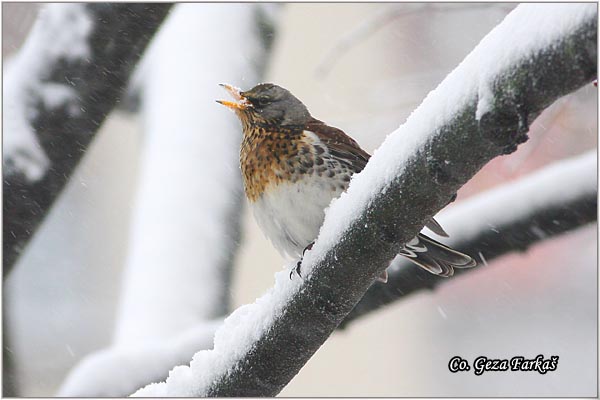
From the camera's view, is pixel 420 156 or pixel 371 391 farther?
pixel 371 391

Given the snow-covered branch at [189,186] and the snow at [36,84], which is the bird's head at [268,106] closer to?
the snow at [36,84]

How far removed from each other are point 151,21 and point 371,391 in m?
1.92

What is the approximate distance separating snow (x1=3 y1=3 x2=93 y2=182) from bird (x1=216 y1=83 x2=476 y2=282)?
568mm

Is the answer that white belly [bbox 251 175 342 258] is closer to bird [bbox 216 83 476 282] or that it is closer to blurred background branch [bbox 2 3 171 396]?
bird [bbox 216 83 476 282]

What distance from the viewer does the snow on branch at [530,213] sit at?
264 centimetres

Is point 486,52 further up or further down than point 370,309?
further up

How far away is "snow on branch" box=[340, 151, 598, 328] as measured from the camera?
104 inches

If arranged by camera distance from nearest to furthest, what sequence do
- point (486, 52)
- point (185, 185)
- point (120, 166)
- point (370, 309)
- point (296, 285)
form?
point (486, 52) < point (296, 285) < point (370, 309) < point (185, 185) < point (120, 166)

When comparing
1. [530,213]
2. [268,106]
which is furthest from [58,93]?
[530,213]

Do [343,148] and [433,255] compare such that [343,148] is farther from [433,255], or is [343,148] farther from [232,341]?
[232,341]

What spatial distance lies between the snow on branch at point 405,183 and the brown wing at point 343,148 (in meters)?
Result: 0.65

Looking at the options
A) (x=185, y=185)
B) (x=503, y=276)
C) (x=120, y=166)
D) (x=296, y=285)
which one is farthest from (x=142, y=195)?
(x=503, y=276)

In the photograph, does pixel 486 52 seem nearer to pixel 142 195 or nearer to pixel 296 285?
pixel 296 285

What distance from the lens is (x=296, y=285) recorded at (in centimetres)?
167
